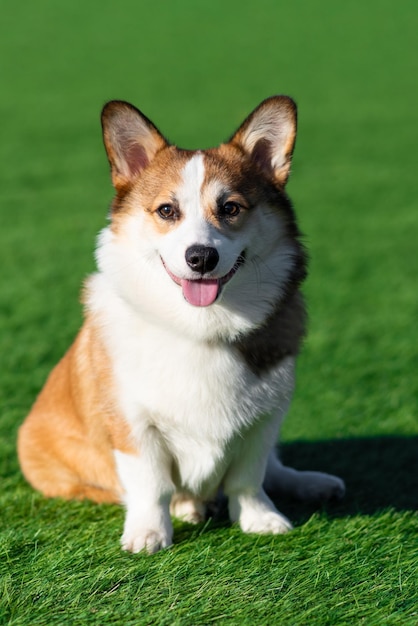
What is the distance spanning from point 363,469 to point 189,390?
Result: 1.44 meters

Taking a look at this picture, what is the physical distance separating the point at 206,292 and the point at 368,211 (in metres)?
7.26

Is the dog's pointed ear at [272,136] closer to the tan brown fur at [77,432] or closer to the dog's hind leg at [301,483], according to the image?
the tan brown fur at [77,432]

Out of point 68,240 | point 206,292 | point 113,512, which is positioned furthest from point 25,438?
point 68,240

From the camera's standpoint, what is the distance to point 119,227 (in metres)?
3.59

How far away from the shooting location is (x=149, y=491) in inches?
140

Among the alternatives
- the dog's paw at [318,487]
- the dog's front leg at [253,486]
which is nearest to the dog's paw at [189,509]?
the dog's front leg at [253,486]

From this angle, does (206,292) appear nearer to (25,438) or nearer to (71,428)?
(71,428)

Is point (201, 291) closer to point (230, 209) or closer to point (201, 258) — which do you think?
point (201, 258)

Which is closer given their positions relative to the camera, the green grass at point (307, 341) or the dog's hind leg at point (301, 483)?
the green grass at point (307, 341)

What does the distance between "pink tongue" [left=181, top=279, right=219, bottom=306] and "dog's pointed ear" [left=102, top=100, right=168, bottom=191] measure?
587 millimetres

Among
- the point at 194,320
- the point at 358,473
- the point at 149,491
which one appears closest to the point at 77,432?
the point at 149,491

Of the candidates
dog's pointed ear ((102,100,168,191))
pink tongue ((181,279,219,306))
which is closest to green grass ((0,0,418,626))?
pink tongue ((181,279,219,306))

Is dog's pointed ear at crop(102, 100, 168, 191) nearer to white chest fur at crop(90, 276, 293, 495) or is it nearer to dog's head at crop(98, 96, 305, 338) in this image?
dog's head at crop(98, 96, 305, 338)

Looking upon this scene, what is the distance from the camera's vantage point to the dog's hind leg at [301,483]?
4.12 meters
